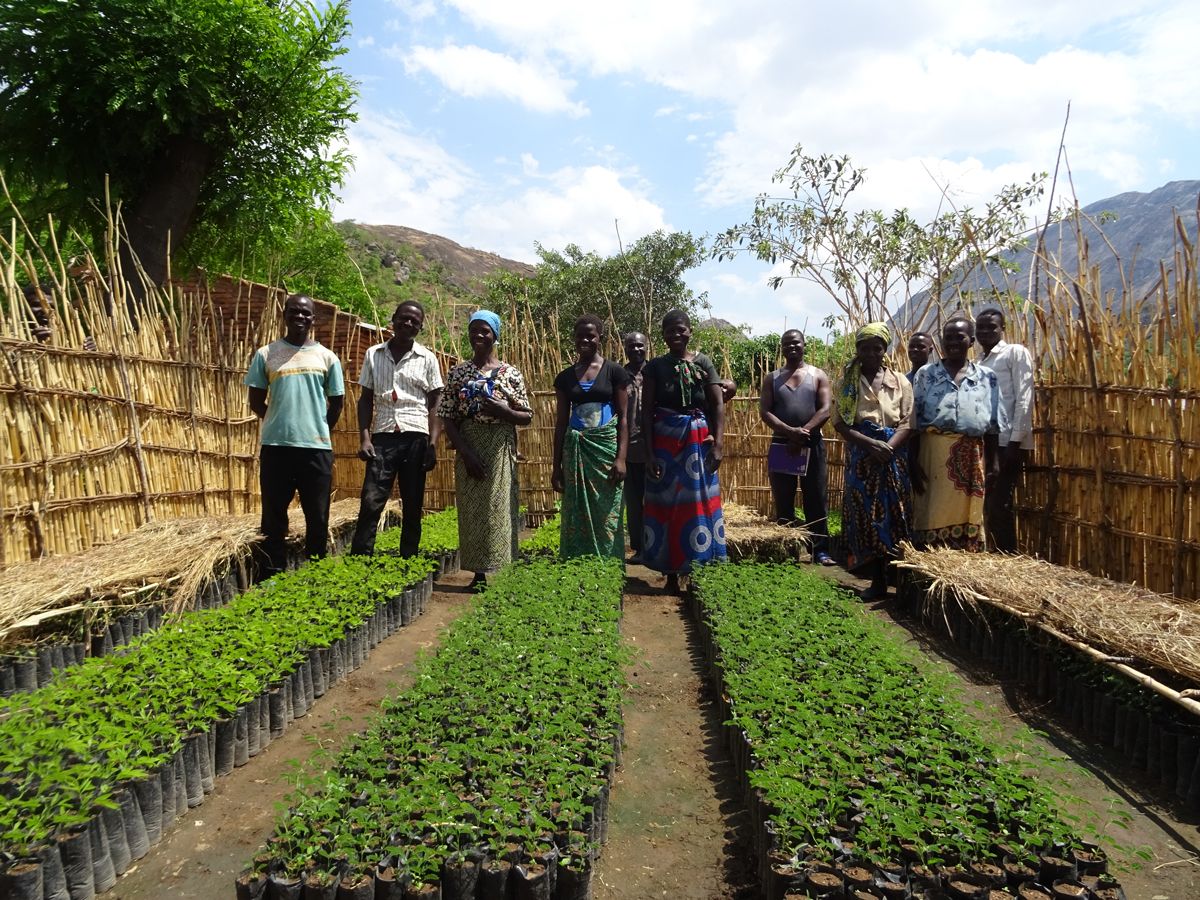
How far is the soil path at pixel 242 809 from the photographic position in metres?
2.65

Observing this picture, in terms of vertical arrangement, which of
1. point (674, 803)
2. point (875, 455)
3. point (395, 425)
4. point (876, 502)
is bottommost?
point (674, 803)

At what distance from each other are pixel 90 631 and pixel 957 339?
577cm

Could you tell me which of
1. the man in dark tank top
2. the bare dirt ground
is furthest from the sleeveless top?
the bare dirt ground

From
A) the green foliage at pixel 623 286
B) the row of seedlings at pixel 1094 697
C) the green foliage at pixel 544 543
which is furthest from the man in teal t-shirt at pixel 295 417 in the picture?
the green foliage at pixel 623 286

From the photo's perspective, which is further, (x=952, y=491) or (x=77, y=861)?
(x=952, y=491)

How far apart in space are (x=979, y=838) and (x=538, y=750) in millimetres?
1475

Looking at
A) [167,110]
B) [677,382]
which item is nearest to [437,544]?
[677,382]

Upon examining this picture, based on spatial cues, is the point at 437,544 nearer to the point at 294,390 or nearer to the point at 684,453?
the point at 294,390

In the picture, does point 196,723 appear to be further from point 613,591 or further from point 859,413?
point 859,413

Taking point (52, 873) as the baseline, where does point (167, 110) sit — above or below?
above

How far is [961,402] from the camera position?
584cm

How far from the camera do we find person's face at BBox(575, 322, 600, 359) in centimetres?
620

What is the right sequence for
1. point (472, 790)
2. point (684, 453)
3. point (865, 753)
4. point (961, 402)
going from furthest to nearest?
point (684, 453)
point (961, 402)
point (865, 753)
point (472, 790)

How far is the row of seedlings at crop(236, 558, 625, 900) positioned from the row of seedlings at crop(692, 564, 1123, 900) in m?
0.58
